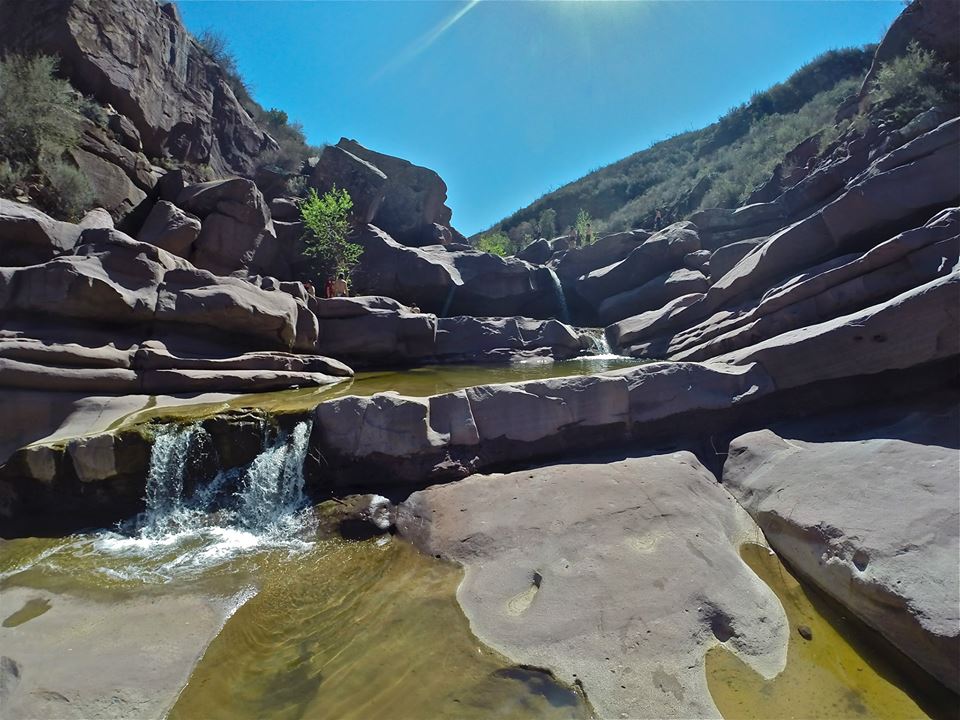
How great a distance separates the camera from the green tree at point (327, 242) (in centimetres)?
2066

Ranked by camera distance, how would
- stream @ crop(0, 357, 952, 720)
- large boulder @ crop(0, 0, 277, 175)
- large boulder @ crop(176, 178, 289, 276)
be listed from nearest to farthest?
stream @ crop(0, 357, 952, 720), large boulder @ crop(176, 178, 289, 276), large boulder @ crop(0, 0, 277, 175)

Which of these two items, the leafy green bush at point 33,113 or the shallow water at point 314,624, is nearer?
the shallow water at point 314,624

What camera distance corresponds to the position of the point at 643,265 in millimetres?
23016

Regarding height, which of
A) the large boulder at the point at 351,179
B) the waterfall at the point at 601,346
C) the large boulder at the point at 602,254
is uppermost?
the large boulder at the point at 351,179

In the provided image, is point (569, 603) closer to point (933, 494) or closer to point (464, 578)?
point (464, 578)

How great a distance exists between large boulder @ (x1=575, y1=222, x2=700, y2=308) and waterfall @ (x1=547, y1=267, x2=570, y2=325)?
868 millimetres

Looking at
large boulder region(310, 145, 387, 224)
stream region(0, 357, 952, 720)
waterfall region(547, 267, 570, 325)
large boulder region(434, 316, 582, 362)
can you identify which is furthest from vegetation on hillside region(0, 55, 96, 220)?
waterfall region(547, 267, 570, 325)

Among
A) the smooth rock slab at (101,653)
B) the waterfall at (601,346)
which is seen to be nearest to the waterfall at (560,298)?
the waterfall at (601,346)

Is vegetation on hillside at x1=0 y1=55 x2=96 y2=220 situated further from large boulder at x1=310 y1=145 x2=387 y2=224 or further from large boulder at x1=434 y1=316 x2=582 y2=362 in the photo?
large boulder at x1=310 y1=145 x2=387 y2=224

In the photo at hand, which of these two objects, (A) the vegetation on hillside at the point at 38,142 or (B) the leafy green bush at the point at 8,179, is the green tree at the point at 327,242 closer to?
(A) the vegetation on hillside at the point at 38,142

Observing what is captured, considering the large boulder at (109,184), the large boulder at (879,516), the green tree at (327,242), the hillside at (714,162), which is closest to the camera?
the large boulder at (879,516)

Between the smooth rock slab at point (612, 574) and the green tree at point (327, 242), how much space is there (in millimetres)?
17010

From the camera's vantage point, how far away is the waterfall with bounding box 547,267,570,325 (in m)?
24.5

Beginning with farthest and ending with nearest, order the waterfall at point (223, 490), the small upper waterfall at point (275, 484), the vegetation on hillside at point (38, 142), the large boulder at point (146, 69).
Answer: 1. the large boulder at point (146, 69)
2. the vegetation on hillside at point (38, 142)
3. the small upper waterfall at point (275, 484)
4. the waterfall at point (223, 490)
